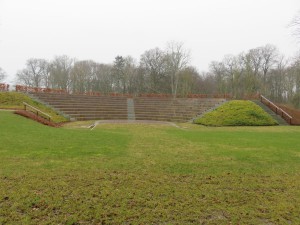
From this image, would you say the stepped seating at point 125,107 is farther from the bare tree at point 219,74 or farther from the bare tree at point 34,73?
the bare tree at point 34,73

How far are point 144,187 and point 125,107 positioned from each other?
25720 millimetres

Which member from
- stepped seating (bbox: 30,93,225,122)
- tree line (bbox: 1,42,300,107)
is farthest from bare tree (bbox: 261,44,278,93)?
stepped seating (bbox: 30,93,225,122)

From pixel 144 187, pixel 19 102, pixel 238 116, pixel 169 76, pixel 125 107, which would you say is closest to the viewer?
pixel 144 187

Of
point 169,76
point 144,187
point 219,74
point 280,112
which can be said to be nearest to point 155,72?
point 169,76

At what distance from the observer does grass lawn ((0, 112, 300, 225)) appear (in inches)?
146

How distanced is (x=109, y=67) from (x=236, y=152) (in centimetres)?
6173

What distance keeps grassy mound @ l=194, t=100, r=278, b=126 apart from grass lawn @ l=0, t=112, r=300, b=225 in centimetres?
1530

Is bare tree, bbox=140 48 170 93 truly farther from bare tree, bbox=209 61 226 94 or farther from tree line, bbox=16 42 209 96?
bare tree, bbox=209 61 226 94

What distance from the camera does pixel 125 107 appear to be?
3030 centimetres

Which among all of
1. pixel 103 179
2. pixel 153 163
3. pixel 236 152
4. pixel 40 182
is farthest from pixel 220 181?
pixel 40 182

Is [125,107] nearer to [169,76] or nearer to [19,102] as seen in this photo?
[19,102]

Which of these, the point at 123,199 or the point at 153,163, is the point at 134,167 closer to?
the point at 153,163

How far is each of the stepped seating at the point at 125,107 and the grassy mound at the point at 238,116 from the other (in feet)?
8.27

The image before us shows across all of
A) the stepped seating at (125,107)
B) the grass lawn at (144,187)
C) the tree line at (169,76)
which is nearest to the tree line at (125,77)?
the tree line at (169,76)
